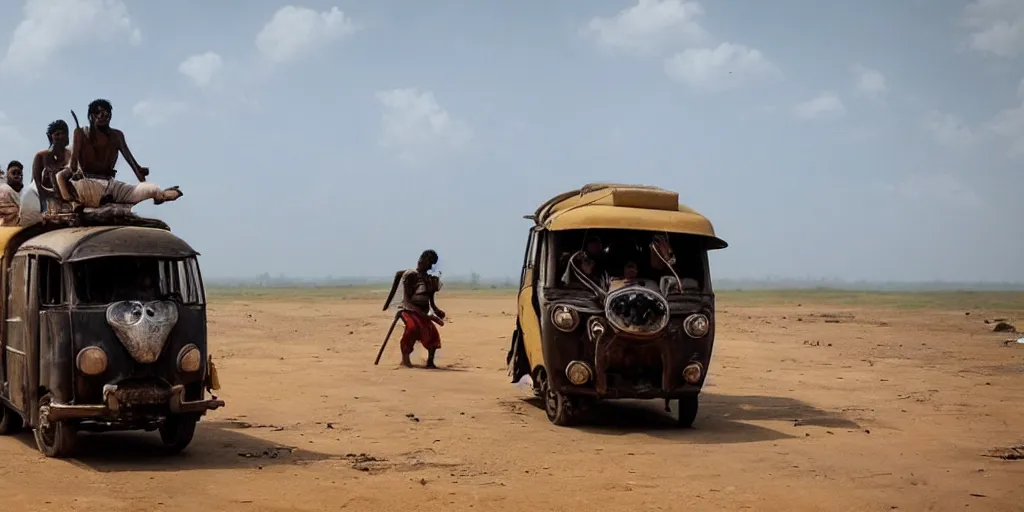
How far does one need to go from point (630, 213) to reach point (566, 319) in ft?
4.89

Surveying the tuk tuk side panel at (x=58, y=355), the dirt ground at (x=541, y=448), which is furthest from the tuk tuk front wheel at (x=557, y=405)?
the tuk tuk side panel at (x=58, y=355)

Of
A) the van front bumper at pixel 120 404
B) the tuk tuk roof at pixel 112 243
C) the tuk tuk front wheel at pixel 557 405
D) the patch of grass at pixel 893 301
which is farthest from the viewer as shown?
the patch of grass at pixel 893 301

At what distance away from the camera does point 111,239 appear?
10930 mm

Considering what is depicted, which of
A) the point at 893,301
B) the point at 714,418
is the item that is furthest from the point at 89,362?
the point at 893,301

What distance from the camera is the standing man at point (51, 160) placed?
12562 millimetres

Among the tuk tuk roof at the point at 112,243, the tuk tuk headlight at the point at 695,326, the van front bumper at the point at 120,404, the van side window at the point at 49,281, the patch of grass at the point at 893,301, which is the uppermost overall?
the tuk tuk roof at the point at 112,243

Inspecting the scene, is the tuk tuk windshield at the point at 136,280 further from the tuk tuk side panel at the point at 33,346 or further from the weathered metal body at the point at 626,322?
the weathered metal body at the point at 626,322

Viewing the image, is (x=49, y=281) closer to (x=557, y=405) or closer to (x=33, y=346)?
(x=33, y=346)

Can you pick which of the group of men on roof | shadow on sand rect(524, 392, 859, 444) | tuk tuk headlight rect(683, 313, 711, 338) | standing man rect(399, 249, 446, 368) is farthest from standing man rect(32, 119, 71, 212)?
standing man rect(399, 249, 446, 368)

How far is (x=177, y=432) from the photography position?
1147cm

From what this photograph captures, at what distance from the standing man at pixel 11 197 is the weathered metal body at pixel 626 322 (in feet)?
19.5

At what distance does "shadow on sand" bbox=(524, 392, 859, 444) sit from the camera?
13.4 m

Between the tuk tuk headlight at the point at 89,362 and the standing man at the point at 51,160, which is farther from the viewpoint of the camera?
the standing man at the point at 51,160

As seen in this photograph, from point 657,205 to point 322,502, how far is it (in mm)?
6227
